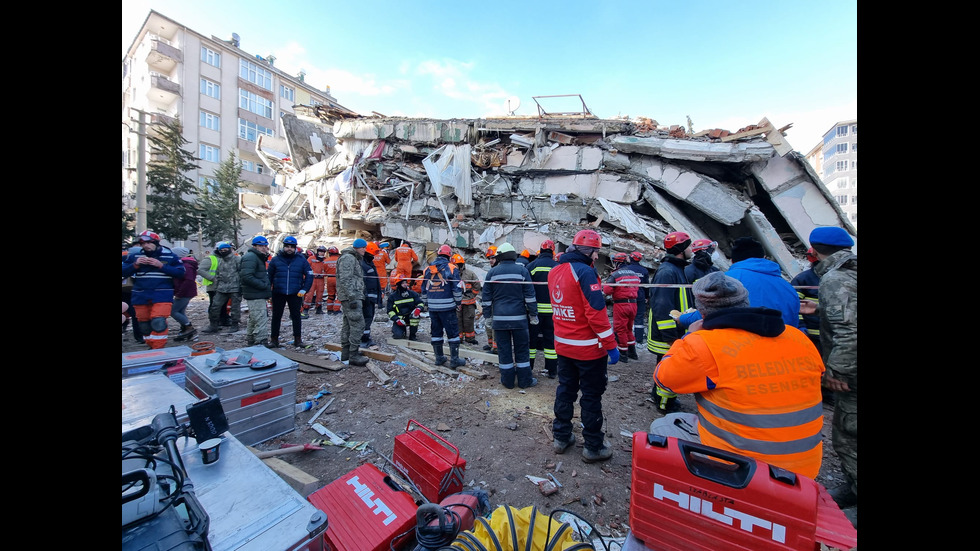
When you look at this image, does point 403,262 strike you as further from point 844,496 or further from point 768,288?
point 844,496

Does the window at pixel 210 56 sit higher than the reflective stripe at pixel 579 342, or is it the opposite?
the window at pixel 210 56

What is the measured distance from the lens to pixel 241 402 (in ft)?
11.1

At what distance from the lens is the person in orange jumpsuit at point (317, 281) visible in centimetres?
1069

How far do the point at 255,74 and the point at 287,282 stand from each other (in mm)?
37947

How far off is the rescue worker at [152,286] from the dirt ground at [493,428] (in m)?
1.40

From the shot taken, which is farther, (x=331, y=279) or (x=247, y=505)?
(x=331, y=279)

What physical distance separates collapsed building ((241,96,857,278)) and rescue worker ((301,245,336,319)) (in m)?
2.83

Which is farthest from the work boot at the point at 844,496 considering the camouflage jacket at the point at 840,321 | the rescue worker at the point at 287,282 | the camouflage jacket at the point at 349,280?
the rescue worker at the point at 287,282

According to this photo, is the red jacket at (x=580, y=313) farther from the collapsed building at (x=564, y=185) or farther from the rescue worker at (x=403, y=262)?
the collapsed building at (x=564, y=185)

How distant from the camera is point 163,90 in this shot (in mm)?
26859

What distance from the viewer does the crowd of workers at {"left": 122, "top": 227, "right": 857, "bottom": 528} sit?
5.74 feet

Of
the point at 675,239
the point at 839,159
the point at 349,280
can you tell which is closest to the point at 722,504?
the point at 675,239
